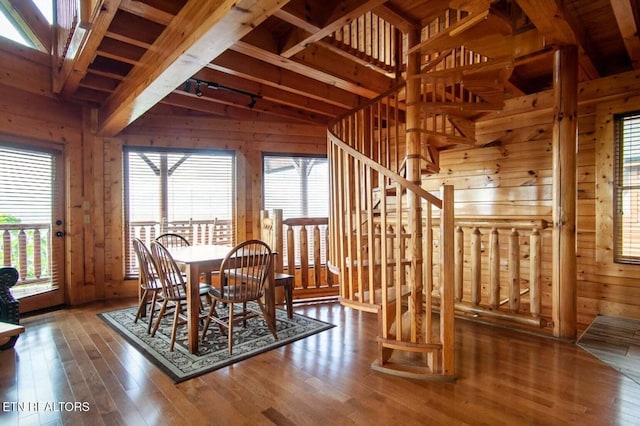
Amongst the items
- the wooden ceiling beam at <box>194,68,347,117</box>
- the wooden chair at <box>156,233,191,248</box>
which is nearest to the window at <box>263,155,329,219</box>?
the wooden ceiling beam at <box>194,68,347,117</box>

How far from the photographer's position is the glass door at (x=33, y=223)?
11.7ft

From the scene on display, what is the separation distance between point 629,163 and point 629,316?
146cm

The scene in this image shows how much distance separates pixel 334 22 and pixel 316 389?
251 cm

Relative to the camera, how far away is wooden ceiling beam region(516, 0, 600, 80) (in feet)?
7.62

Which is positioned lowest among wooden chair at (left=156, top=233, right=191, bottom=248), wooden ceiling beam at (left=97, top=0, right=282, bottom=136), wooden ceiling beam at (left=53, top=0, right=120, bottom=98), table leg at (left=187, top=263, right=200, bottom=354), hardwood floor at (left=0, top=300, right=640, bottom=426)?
hardwood floor at (left=0, top=300, right=640, bottom=426)

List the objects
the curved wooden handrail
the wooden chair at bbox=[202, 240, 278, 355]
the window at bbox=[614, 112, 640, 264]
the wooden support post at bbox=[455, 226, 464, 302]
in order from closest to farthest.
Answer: the curved wooden handrail
the wooden chair at bbox=[202, 240, 278, 355]
the window at bbox=[614, 112, 640, 264]
the wooden support post at bbox=[455, 226, 464, 302]

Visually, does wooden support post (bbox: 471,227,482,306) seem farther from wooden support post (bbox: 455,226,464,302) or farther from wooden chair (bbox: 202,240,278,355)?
wooden chair (bbox: 202,240,278,355)

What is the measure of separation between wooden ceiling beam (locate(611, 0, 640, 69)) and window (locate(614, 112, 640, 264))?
0.61 meters

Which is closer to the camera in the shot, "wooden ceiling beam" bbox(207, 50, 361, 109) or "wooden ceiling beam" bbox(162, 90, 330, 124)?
"wooden ceiling beam" bbox(207, 50, 361, 109)

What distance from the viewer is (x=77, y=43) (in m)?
2.79

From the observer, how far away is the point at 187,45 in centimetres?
222

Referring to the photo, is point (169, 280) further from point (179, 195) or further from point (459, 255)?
point (459, 255)

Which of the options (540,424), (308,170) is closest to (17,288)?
(308,170)

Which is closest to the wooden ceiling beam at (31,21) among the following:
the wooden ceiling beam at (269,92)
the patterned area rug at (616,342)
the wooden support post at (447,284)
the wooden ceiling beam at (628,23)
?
the wooden ceiling beam at (269,92)
